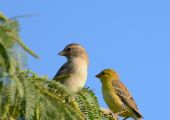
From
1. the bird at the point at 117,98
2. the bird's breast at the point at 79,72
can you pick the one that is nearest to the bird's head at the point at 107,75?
the bird at the point at 117,98

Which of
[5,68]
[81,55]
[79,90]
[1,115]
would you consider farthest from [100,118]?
[81,55]

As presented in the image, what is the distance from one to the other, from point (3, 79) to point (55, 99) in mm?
434

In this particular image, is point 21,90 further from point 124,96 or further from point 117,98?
point 124,96

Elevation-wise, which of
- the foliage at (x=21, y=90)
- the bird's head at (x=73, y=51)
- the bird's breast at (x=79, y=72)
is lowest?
the foliage at (x=21, y=90)

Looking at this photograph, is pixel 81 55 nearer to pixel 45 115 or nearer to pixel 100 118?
pixel 100 118

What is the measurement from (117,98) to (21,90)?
8.76 m

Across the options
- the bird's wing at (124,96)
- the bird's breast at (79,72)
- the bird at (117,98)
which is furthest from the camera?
the bird's wing at (124,96)

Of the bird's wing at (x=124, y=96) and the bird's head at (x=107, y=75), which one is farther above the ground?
the bird's head at (x=107, y=75)

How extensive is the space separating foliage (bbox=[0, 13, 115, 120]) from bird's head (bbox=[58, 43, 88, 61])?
5.93 meters

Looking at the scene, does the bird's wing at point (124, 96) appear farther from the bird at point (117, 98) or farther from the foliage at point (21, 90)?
the foliage at point (21, 90)

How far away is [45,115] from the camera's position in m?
2.43

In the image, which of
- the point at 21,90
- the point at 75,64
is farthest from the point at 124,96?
the point at 21,90

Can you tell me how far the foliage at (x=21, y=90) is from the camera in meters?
2.06

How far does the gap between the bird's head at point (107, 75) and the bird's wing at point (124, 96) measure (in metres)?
0.15
